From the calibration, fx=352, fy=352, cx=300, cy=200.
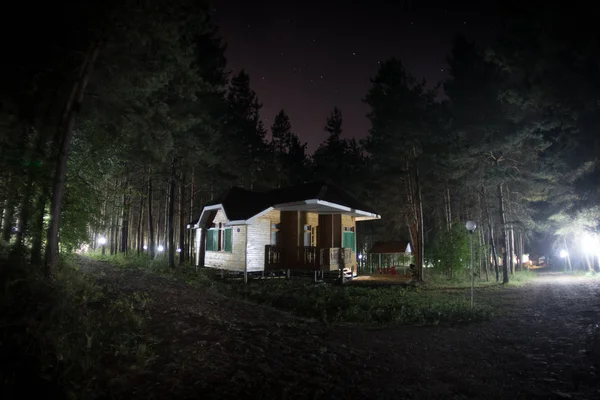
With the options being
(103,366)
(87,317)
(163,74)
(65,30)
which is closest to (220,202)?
(163,74)

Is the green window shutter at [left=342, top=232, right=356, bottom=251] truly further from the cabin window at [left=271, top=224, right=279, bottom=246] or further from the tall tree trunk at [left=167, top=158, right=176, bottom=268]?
the tall tree trunk at [left=167, top=158, right=176, bottom=268]

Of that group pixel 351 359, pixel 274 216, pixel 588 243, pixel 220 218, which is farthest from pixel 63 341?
pixel 588 243

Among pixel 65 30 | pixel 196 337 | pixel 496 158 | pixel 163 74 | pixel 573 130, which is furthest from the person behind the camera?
pixel 496 158

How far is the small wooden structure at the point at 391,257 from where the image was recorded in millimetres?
26319

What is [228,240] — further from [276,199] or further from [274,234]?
[276,199]

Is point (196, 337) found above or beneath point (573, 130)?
beneath

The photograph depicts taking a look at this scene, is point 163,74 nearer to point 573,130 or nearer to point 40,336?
point 40,336

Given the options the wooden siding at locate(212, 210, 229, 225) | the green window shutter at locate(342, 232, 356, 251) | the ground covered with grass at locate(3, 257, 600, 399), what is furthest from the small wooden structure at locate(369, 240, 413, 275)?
the ground covered with grass at locate(3, 257, 600, 399)

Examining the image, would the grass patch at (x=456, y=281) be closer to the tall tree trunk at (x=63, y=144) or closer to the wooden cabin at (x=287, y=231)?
the wooden cabin at (x=287, y=231)

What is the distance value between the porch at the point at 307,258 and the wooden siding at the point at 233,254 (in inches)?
57.0

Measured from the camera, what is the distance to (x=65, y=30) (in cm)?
937

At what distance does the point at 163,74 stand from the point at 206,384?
9.42m

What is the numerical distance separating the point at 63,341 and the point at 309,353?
3761 millimetres

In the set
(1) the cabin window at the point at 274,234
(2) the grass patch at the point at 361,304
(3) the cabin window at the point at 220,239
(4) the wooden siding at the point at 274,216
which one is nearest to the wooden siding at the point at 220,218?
(3) the cabin window at the point at 220,239
